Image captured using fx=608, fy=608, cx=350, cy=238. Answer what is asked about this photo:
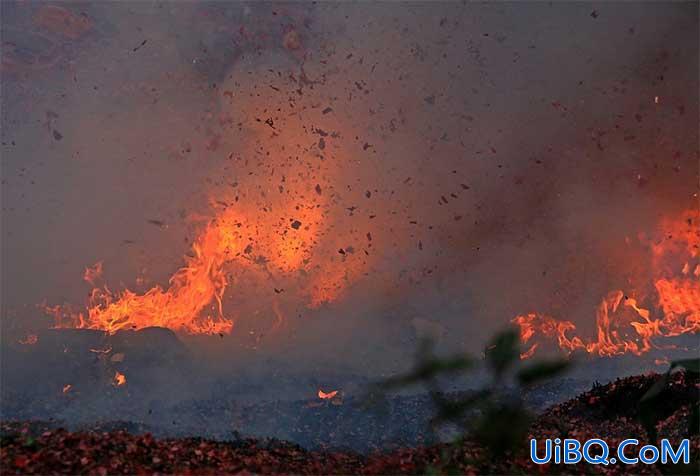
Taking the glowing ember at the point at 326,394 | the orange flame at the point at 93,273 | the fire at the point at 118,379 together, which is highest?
the orange flame at the point at 93,273

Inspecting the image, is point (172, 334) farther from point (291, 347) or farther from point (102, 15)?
point (102, 15)

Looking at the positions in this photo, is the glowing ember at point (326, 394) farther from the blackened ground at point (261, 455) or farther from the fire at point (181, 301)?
the fire at point (181, 301)

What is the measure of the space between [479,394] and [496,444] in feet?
6.75

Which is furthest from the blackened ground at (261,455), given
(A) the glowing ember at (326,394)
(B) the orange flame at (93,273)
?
(B) the orange flame at (93,273)

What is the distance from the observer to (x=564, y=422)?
767 centimetres

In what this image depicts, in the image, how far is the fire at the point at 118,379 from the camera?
8.37 metres

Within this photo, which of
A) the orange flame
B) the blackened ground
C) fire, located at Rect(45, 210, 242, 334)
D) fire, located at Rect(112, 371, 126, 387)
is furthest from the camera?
the orange flame

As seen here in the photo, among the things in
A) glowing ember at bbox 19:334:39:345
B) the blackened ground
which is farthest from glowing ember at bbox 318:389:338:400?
glowing ember at bbox 19:334:39:345

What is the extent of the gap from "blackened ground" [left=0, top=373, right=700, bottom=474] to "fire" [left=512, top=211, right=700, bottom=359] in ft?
5.32

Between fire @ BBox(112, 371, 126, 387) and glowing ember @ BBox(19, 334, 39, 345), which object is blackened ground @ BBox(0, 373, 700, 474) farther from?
glowing ember @ BBox(19, 334, 39, 345)

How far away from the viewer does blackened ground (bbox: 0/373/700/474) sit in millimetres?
5625

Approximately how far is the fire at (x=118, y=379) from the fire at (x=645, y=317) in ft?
18.8

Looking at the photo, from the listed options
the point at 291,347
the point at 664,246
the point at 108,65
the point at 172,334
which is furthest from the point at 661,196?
the point at 108,65

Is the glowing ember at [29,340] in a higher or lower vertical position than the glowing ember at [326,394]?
higher
